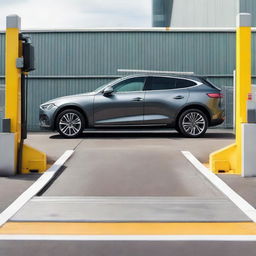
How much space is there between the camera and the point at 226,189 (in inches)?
302

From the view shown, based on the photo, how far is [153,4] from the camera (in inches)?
3184

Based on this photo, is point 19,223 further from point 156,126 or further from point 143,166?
point 156,126

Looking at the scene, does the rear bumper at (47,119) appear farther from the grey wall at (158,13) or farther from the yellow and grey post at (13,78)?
the grey wall at (158,13)

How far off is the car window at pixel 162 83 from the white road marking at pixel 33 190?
13.3ft

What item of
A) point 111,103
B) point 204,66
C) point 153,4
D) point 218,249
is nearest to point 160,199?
point 218,249

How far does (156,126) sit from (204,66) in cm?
590

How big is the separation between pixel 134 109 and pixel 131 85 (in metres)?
0.67

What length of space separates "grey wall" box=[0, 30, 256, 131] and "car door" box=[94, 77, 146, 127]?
531cm

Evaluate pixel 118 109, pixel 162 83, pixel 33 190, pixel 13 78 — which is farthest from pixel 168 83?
pixel 33 190

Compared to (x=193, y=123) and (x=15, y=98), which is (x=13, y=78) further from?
(x=193, y=123)

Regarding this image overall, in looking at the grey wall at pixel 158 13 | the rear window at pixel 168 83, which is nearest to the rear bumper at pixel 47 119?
the rear window at pixel 168 83

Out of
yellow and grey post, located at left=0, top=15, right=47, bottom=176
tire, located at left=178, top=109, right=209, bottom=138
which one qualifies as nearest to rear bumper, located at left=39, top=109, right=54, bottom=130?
tire, located at left=178, top=109, right=209, bottom=138

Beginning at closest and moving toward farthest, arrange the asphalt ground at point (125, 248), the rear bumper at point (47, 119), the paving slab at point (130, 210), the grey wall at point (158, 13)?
the asphalt ground at point (125, 248) < the paving slab at point (130, 210) < the rear bumper at point (47, 119) < the grey wall at point (158, 13)

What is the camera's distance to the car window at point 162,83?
1416 cm
